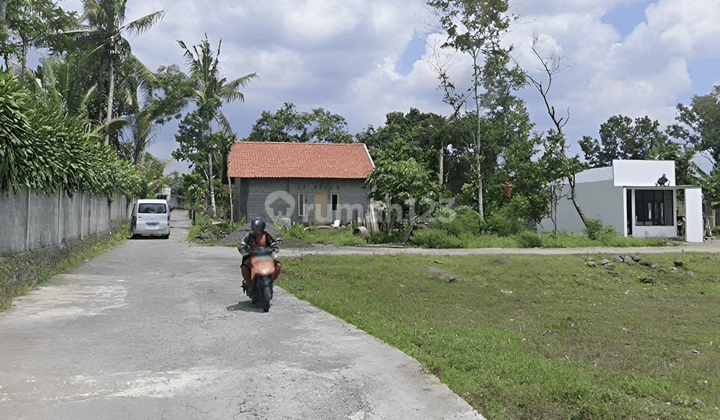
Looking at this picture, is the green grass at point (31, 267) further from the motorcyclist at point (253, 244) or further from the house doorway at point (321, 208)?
the house doorway at point (321, 208)

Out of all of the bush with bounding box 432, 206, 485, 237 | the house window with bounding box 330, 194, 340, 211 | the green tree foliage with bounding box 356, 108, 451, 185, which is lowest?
the bush with bounding box 432, 206, 485, 237

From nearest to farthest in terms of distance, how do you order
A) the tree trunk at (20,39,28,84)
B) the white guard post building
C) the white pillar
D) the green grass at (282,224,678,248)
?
the green grass at (282,224,678,248)
the white pillar
the white guard post building
the tree trunk at (20,39,28,84)

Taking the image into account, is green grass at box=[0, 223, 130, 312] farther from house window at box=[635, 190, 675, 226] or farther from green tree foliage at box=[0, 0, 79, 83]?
house window at box=[635, 190, 675, 226]

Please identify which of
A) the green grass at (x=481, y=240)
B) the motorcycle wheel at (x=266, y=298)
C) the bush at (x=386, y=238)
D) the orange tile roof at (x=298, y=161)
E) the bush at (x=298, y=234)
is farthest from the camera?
the orange tile roof at (x=298, y=161)

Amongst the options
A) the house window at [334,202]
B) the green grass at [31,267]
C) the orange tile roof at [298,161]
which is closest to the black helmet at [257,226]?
the green grass at [31,267]

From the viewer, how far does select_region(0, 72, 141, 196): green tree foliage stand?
942 centimetres

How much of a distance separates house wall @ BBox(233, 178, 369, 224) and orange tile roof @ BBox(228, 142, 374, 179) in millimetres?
473

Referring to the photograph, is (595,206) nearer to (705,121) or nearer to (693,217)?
(693,217)

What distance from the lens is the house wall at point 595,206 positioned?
2948 centimetres

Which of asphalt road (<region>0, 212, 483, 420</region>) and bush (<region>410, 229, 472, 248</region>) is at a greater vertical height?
bush (<region>410, 229, 472, 248</region>)

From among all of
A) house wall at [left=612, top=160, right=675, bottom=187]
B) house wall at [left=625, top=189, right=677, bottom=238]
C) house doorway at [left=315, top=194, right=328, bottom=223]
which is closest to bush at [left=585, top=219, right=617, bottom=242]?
house wall at [left=625, top=189, right=677, bottom=238]

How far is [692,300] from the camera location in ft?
43.8

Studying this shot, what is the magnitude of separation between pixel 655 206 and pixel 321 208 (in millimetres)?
18547

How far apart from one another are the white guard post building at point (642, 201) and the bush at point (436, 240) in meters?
10.3
